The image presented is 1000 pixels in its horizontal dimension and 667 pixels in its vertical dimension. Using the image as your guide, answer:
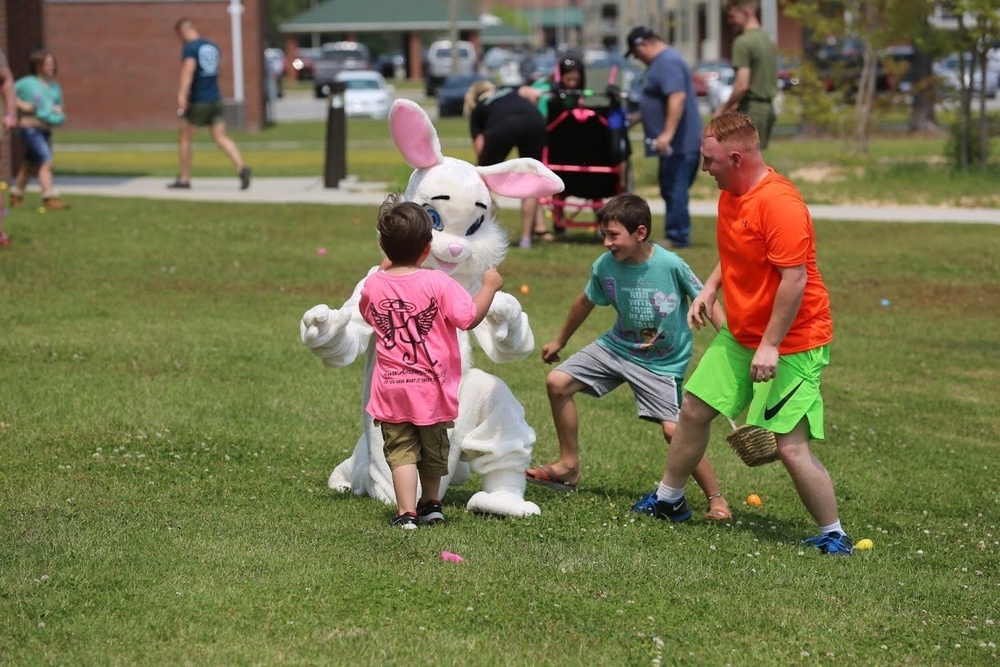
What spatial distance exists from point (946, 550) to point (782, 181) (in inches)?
65.6

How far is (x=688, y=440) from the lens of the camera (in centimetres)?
593

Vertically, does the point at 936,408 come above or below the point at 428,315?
below

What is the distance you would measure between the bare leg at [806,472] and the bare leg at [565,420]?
Answer: 3.67ft

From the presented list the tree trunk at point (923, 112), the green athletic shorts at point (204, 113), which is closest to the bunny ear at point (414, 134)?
the green athletic shorts at point (204, 113)

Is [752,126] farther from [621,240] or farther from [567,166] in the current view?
[567,166]

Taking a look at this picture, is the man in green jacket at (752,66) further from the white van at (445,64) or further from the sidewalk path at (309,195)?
the white van at (445,64)

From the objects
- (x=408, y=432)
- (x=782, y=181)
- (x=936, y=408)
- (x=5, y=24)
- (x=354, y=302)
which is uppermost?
(x=5, y=24)

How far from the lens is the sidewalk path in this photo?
55.5 ft

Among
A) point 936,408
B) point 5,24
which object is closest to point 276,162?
point 5,24

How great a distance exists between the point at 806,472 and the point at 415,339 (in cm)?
158

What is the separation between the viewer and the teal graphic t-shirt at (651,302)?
6.33m

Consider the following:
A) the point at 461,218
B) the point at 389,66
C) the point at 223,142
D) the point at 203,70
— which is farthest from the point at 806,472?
the point at 389,66

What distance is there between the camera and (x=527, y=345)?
632 cm

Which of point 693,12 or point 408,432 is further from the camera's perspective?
point 693,12
